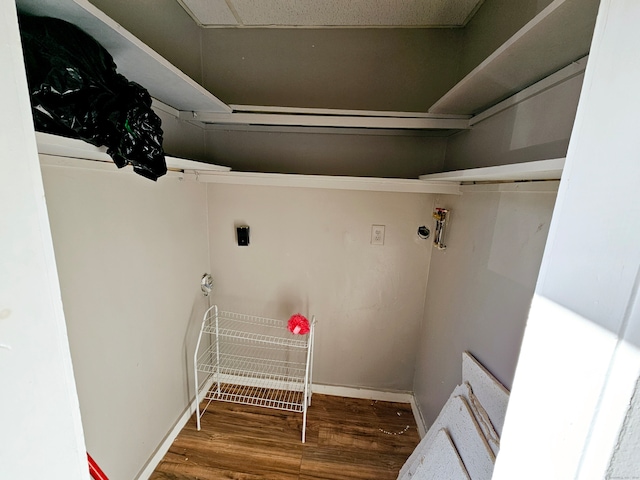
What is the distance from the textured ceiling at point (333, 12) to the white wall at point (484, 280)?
0.94 meters

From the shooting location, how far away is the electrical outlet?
175cm

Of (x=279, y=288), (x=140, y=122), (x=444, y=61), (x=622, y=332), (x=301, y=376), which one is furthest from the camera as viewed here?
(x=301, y=376)

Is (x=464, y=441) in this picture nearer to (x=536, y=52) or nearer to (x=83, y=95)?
(x=536, y=52)

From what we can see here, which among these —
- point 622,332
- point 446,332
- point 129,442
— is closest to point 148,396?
→ point 129,442

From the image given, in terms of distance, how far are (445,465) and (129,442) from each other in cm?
151

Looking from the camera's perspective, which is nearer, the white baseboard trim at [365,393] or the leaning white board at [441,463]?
the leaning white board at [441,463]

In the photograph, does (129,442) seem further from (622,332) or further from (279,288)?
(622,332)

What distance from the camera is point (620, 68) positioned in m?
0.31

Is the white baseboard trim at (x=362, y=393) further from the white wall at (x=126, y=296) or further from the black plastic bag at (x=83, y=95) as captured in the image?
the black plastic bag at (x=83, y=95)

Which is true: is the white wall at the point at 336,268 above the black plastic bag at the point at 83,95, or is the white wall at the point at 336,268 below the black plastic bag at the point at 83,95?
below

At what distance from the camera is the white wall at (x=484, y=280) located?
0.88 meters

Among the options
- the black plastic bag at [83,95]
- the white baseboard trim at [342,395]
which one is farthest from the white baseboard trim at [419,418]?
the black plastic bag at [83,95]

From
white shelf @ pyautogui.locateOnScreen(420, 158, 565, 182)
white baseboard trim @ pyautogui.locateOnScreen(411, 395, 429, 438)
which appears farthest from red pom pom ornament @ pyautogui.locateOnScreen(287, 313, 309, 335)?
white shelf @ pyautogui.locateOnScreen(420, 158, 565, 182)

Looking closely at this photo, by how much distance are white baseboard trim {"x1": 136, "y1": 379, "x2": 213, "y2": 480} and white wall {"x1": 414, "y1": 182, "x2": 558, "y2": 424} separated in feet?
5.30
